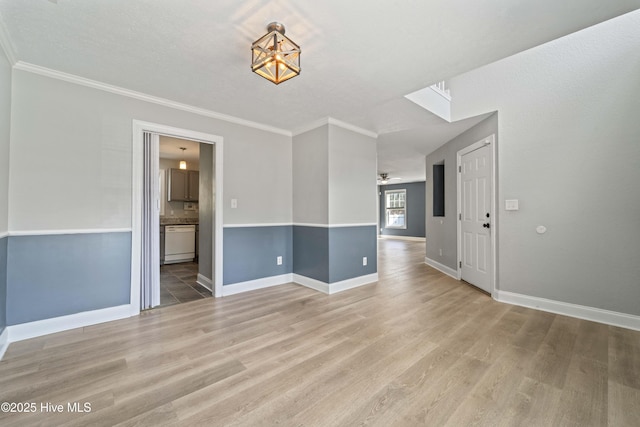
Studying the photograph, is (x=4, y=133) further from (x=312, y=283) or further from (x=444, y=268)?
(x=444, y=268)

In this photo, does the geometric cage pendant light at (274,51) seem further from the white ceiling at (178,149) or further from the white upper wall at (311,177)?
the white ceiling at (178,149)

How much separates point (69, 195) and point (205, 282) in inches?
79.0

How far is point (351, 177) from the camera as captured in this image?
12.8 ft

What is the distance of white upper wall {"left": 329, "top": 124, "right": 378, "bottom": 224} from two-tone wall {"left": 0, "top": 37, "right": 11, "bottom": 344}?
3125 millimetres

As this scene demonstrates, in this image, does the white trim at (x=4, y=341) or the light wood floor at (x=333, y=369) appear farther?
the white trim at (x=4, y=341)

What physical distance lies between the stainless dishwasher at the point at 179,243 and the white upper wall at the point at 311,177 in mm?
3002

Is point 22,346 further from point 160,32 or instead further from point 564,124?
point 564,124

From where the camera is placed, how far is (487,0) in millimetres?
1594

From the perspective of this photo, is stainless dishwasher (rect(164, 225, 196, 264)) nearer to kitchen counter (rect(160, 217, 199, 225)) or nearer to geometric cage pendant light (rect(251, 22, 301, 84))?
kitchen counter (rect(160, 217, 199, 225))

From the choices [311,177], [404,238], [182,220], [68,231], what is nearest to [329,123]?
[311,177]

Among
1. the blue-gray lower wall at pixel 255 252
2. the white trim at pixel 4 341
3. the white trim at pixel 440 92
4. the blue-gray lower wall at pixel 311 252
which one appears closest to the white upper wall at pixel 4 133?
the white trim at pixel 4 341

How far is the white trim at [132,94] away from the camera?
2328mm

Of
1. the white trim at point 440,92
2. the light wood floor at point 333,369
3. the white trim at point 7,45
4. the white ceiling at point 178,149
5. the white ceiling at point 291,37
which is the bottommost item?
the light wood floor at point 333,369

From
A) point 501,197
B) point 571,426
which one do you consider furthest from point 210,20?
point 501,197
